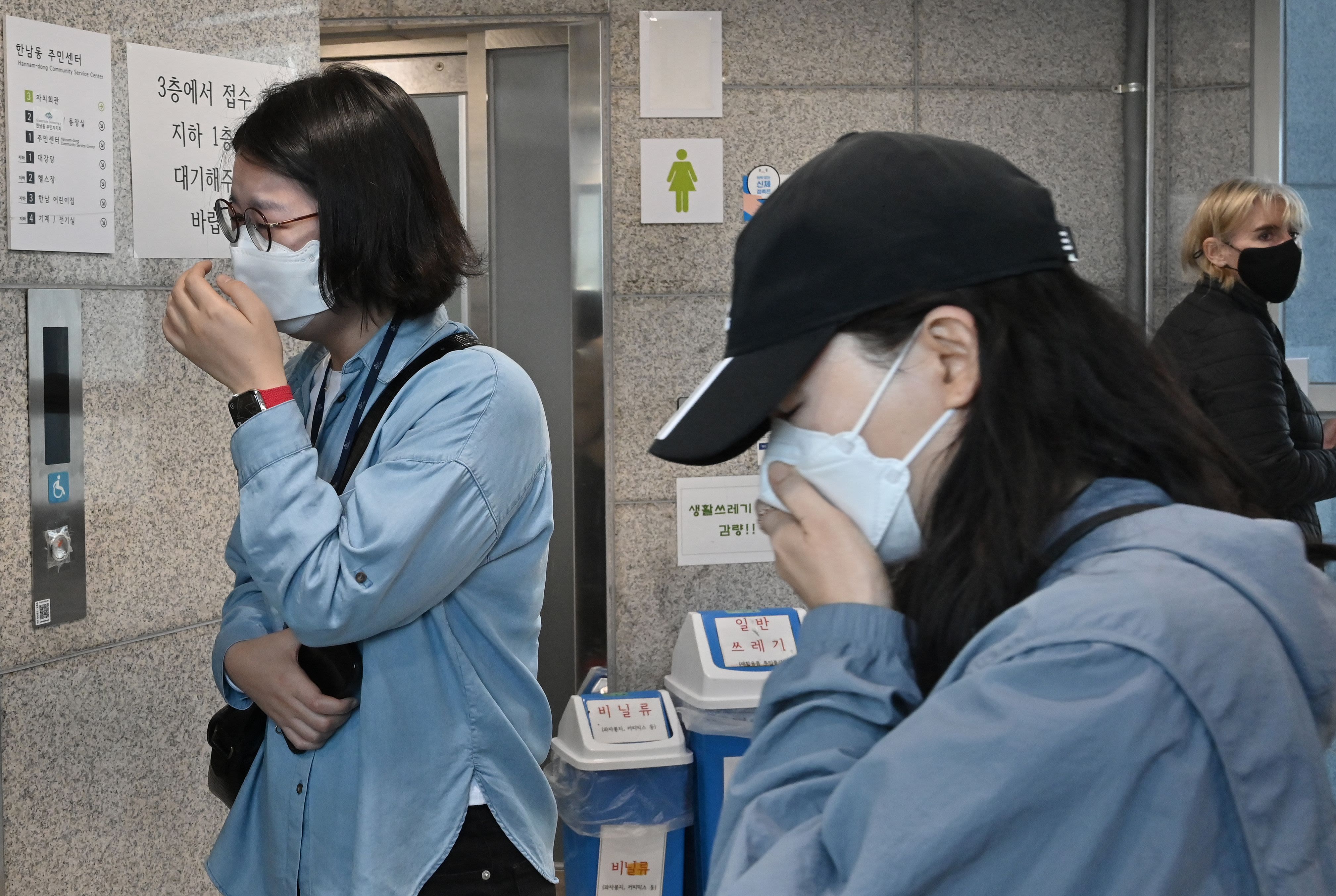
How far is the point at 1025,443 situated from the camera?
84 centimetres

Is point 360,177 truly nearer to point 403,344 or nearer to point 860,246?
point 403,344

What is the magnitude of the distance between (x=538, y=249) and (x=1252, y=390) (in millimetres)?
2157

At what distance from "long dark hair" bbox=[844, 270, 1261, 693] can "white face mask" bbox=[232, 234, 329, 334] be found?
0.94m

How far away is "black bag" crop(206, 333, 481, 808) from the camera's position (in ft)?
4.77

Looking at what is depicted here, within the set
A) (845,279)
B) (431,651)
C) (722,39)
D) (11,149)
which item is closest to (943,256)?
(845,279)

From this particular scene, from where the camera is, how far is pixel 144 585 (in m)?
2.13

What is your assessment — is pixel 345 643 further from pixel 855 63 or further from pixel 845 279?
pixel 855 63

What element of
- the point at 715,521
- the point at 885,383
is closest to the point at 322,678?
the point at 885,383

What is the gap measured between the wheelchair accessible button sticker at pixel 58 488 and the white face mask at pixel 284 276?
628 millimetres

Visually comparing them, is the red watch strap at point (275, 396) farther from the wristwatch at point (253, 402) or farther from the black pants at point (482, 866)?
the black pants at point (482, 866)

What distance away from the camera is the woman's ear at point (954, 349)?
83 centimetres

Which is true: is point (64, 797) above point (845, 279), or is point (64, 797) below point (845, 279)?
below

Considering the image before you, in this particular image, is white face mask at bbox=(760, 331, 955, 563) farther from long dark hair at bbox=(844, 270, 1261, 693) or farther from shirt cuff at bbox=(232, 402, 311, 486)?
shirt cuff at bbox=(232, 402, 311, 486)

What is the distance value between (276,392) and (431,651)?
1.25 ft
